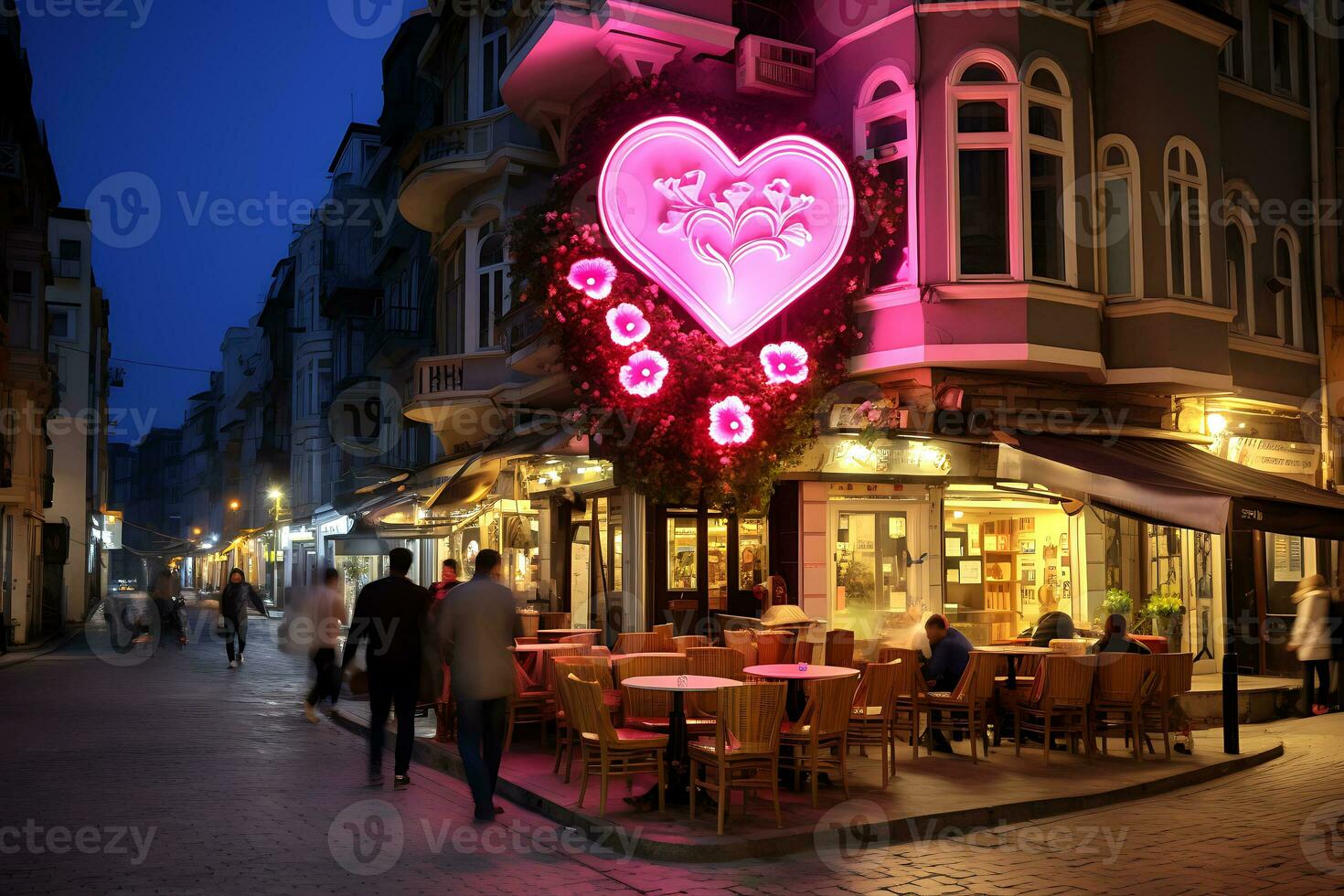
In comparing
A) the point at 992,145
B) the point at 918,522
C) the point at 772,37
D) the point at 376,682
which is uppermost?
the point at 772,37

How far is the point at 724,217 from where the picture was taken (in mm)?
13641

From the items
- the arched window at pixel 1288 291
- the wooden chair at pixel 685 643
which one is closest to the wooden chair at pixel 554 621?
the wooden chair at pixel 685 643

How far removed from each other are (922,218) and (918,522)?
178 inches

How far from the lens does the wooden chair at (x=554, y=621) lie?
18344mm

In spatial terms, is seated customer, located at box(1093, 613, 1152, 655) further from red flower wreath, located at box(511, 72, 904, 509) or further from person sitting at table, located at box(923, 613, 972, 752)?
red flower wreath, located at box(511, 72, 904, 509)

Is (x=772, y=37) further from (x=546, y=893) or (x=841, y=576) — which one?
(x=546, y=893)

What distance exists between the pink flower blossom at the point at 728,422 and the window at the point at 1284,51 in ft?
37.0

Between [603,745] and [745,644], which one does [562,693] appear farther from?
[745,644]

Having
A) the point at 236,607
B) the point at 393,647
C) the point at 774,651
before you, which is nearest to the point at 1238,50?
the point at 774,651

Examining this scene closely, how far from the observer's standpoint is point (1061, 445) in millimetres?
14609

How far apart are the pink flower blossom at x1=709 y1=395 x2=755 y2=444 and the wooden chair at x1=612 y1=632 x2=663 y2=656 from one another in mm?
2405

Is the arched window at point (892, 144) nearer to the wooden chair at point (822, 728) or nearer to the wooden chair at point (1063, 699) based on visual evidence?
the wooden chair at point (1063, 699)

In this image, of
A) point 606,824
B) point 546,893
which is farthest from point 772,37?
point 546,893

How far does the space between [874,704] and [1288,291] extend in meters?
12.4
